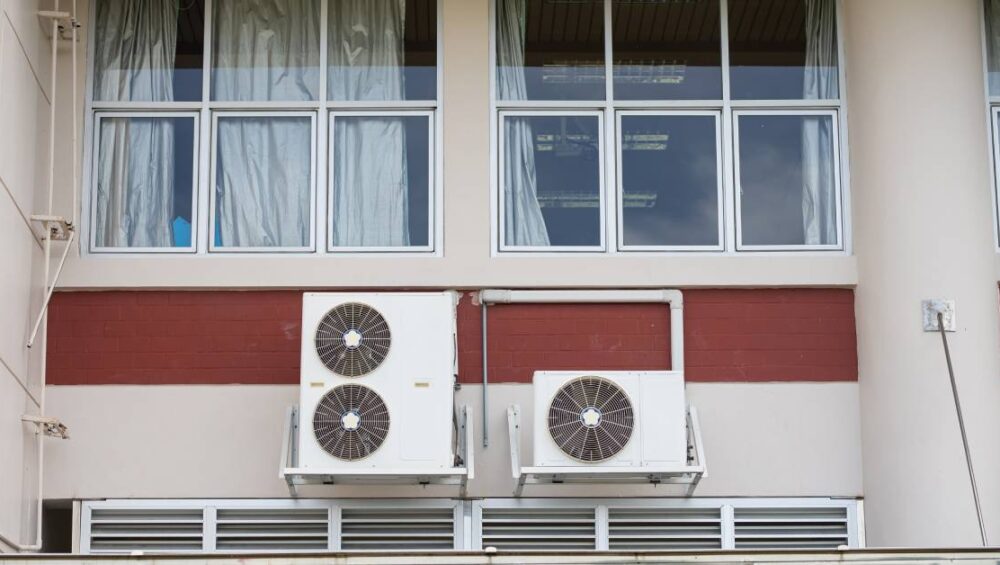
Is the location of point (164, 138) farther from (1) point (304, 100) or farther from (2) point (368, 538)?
(2) point (368, 538)

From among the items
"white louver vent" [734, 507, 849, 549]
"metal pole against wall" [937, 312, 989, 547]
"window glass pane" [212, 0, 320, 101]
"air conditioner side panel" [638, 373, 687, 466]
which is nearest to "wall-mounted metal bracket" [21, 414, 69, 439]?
"window glass pane" [212, 0, 320, 101]

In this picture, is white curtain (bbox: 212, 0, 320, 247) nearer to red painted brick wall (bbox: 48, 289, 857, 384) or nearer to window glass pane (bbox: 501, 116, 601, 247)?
red painted brick wall (bbox: 48, 289, 857, 384)

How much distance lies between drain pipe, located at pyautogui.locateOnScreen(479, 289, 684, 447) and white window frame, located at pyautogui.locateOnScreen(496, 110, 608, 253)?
0.38 m

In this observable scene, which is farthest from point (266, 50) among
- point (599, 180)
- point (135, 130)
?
point (599, 180)

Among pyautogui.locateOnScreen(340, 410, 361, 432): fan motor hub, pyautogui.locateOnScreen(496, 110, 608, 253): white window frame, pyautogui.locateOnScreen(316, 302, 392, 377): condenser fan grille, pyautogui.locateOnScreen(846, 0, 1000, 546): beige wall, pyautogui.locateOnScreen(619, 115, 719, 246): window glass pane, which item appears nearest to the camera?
pyautogui.locateOnScreen(340, 410, 361, 432): fan motor hub

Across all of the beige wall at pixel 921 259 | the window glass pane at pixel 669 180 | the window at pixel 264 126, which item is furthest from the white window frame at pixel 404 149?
the beige wall at pixel 921 259

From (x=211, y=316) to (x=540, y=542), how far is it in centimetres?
261

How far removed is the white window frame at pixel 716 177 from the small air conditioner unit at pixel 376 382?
62.7 inches

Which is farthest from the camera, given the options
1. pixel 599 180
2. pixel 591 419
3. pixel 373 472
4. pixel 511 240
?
pixel 599 180

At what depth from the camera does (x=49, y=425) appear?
37.2 feet

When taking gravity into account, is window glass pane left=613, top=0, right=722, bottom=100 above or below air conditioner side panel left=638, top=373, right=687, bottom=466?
above

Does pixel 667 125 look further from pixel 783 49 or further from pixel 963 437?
pixel 963 437

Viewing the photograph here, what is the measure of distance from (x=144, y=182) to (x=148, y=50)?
38.2 inches

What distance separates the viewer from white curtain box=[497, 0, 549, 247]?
39.8 feet
